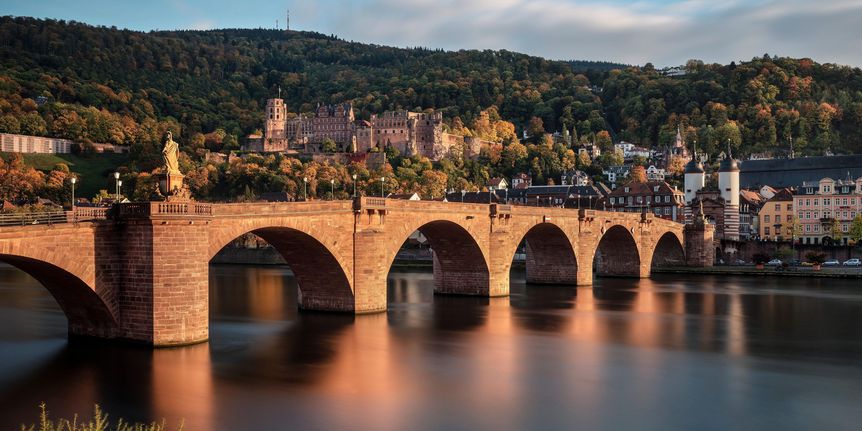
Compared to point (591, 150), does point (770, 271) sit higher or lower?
lower

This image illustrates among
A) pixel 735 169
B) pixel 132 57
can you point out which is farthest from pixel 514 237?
pixel 132 57

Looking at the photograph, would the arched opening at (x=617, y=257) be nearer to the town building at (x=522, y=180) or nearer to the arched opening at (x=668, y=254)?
the arched opening at (x=668, y=254)

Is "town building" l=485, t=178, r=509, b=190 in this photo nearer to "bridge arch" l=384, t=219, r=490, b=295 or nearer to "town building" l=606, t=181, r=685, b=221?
"town building" l=606, t=181, r=685, b=221

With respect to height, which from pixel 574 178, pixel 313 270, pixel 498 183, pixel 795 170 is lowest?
pixel 313 270

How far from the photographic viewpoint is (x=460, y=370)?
25672 mm

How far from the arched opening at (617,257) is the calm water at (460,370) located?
2245 cm

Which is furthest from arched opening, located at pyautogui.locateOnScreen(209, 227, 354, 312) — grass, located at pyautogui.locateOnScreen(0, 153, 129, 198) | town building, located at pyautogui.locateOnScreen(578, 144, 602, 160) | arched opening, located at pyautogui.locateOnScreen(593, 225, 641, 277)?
town building, located at pyautogui.locateOnScreen(578, 144, 602, 160)

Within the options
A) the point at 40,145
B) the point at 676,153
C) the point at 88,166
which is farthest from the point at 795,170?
the point at 40,145

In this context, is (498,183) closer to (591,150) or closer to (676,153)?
(591,150)

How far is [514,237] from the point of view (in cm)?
4584

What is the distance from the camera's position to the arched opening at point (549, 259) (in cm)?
5325

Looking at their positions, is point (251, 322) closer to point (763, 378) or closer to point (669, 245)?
point (763, 378)

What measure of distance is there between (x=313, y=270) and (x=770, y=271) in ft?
153

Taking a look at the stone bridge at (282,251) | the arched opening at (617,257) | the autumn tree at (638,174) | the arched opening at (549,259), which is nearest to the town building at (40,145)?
the autumn tree at (638,174)
